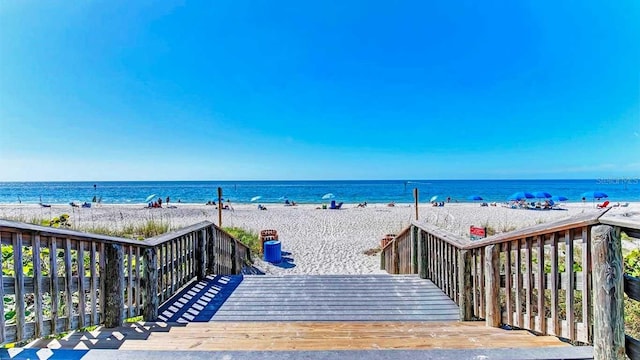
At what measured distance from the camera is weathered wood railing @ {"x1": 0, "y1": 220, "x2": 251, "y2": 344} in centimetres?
217

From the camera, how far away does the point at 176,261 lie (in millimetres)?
4184

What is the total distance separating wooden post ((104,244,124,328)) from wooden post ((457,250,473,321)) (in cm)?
343

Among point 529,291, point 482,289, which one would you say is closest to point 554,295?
point 529,291

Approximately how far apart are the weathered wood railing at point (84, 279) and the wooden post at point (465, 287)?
3.34m

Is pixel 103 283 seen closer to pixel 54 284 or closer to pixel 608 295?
pixel 54 284

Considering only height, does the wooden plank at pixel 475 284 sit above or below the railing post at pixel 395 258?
above

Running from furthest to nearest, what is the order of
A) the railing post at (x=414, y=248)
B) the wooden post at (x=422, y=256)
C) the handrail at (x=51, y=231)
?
the railing post at (x=414, y=248)
the wooden post at (x=422, y=256)
the handrail at (x=51, y=231)

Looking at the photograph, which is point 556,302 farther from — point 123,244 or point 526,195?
point 526,195

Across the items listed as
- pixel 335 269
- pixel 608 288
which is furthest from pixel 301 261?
pixel 608 288

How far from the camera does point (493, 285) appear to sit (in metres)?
2.93

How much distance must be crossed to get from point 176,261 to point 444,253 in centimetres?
354

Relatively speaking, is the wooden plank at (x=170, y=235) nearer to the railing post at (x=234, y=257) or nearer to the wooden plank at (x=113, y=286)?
the wooden plank at (x=113, y=286)

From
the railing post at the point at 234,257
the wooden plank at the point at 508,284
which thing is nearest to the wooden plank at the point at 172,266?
the railing post at the point at 234,257

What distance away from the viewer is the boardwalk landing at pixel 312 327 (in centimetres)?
201
